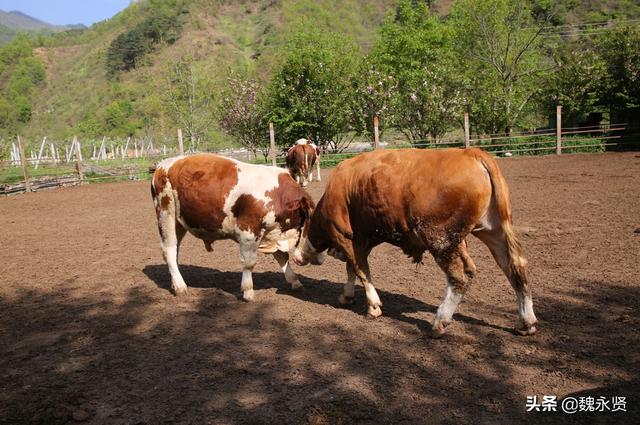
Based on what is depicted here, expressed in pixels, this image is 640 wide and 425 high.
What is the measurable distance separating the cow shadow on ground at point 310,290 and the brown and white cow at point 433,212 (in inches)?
12.3

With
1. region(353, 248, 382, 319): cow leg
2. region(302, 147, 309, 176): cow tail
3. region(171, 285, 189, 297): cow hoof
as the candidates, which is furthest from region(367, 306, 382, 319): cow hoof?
region(302, 147, 309, 176): cow tail

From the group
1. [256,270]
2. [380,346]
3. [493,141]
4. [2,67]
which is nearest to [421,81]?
[493,141]

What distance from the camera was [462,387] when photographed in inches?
122

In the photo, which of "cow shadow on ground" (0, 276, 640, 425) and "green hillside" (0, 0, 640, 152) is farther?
"green hillside" (0, 0, 640, 152)

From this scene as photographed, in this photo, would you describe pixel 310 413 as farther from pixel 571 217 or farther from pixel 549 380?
pixel 571 217

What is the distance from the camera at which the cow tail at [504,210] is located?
3714 mm

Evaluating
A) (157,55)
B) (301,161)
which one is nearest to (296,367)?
(301,161)

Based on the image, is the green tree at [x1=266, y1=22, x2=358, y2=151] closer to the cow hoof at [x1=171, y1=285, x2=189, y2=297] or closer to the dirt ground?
the dirt ground

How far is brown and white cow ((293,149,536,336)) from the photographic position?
12.2 ft

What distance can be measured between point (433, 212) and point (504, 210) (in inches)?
21.2

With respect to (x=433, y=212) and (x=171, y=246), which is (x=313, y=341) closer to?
(x=433, y=212)

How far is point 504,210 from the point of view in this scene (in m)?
3.74

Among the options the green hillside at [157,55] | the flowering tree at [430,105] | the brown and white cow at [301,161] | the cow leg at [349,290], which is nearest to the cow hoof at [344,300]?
the cow leg at [349,290]

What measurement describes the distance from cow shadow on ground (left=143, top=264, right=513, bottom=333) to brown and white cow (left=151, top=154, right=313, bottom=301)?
30 centimetres
